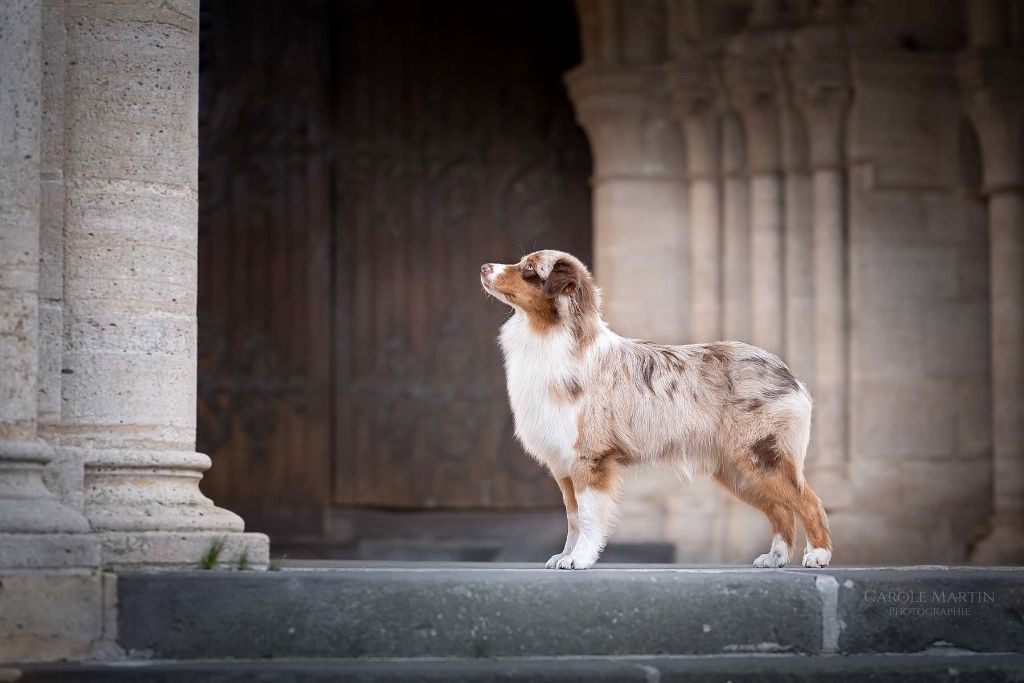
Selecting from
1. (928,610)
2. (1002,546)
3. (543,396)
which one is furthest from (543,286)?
(1002,546)

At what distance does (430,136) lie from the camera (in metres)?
9.85

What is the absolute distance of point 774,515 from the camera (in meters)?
5.29

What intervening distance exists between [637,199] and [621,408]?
4377 mm

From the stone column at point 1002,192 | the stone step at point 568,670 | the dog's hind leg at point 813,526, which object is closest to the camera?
the stone step at point 568,670

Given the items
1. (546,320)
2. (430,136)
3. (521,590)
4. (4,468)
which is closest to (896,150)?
(430,136)

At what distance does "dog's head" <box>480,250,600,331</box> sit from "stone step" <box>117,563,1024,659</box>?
2.53 ft

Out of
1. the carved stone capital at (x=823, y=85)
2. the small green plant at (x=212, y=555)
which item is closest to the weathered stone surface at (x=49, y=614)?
the small green plant at (x=212, y=555)

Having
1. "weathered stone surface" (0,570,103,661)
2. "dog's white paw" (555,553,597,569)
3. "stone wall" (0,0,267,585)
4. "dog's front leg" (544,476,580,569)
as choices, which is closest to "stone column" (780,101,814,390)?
"dog's front leg" (544,476,580,569)

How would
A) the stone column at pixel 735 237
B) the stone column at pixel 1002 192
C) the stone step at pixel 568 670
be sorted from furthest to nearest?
the stone column at pixel 735 237 < the stone column at pixel 1002 192 < the stone step at pixel 568 670

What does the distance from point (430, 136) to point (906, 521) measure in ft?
11.8

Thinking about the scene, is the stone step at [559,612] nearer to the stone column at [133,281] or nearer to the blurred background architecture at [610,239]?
the stone column at [133,281]

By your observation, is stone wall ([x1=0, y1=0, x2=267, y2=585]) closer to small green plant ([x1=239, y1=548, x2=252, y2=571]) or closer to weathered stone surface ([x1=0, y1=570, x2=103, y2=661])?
small green plant ([x1=239, y1=548, x2=252, y2=571])

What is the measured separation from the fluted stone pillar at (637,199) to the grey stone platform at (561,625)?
171 inches

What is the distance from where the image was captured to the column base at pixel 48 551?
14.2ft
